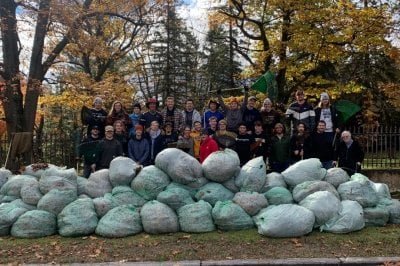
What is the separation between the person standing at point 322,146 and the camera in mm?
9000

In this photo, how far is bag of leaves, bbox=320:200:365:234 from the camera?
23.1ft

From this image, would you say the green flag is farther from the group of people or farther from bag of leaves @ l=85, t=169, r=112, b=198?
bag of leaves @ l=85, t=169, r=112, b=198

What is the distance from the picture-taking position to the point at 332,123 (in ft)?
31.0

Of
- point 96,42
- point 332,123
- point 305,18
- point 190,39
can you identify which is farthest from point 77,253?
point 190,39

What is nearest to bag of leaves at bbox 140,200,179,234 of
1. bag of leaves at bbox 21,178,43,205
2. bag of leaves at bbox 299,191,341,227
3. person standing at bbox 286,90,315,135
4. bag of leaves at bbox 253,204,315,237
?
bag of leaves at bbox 253,204,315,237

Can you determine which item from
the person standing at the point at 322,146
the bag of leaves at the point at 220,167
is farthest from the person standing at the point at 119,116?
Answer: the person standing at the point at 322,146

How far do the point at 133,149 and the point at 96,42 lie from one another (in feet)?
23.9

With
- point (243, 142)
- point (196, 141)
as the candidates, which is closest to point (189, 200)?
point (196, 141)

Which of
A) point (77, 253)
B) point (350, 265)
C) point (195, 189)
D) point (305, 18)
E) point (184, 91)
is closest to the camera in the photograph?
point (350, 265)

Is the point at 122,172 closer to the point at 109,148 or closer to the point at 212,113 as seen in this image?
the point at 109,148

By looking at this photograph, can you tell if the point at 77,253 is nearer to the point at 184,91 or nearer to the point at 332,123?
the point at 332,123

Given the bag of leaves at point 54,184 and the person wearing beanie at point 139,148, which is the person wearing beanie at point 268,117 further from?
the bag of leaves at point 54,184

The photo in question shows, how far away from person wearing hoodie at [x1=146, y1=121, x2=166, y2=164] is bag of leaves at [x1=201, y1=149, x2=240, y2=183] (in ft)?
5.16

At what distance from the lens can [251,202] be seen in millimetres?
7340
